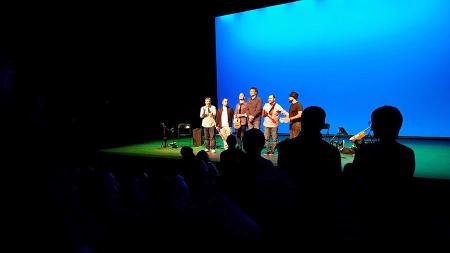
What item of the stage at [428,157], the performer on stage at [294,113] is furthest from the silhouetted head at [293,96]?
the stage at [428,157]

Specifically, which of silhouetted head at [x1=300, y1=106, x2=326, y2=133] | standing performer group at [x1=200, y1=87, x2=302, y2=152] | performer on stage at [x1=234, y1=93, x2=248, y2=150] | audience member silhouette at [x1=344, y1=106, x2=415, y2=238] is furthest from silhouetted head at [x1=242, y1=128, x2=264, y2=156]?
performer on stage at [x1=234, y1=93, x2=248, y2=150]

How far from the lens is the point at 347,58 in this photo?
928 cm

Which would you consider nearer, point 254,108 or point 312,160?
point 312,160

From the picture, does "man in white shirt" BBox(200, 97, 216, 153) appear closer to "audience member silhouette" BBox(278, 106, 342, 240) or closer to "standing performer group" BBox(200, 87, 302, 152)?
"standing performer group" BBox(200, 87, 302, 152)

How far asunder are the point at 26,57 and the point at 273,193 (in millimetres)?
7445

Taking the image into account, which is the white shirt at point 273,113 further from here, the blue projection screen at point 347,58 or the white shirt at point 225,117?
the blue projection screen at point 347,58

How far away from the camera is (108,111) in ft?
33.0

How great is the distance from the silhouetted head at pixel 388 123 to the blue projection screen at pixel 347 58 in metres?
7.95

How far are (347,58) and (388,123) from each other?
8291 millimetres

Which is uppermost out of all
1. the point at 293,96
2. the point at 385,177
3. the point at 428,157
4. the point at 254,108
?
the point at 293,96

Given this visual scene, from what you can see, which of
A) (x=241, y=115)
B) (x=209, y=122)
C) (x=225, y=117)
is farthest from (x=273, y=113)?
(x=209, y=122)

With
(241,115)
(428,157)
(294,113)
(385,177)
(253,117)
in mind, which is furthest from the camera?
(241,115)

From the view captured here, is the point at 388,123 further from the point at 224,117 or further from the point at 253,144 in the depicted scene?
the point at 224,117

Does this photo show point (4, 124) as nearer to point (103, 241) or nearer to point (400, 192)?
point (103, 241)
